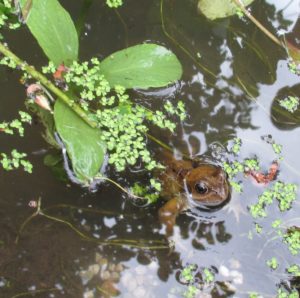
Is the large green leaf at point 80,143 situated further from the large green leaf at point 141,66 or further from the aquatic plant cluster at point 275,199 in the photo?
the aquatic plant cluster at point 275,199

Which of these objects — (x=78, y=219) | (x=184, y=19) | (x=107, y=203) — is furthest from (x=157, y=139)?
(x=184, y=19)

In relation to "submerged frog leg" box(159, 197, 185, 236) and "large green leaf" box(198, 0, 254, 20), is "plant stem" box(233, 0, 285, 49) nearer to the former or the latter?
"large green leaf" box(198, 0, 254, 20)

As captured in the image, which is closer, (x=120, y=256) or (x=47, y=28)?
(x=47, y=28)

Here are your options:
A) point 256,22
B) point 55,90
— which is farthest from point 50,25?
point 256,22

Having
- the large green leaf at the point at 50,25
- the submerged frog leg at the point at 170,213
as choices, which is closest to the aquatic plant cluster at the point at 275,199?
the submerged frog leg at the point at 170,213

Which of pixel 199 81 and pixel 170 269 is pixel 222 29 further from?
pixel 170 269

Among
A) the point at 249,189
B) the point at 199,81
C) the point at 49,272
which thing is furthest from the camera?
the point at 199,81

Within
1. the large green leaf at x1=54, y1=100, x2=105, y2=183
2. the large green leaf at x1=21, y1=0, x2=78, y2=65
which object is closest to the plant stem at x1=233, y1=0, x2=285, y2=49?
the large green leaf at x1=21, y1=0, x2=78, y2=65
